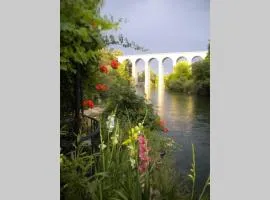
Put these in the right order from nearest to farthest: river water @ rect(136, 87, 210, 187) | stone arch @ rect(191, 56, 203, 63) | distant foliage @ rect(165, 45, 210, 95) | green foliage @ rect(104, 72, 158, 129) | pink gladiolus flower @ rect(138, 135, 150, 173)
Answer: pink gladiolus flower @ rect(138, 135, 150, 173) < river water @ rect(136, 87, 210, 187) < green foliage @ rect(104, 72, 158, 129) < distant foliage @ rect(165, 45, 210, 95) < stone arch @ rect(191, 56, 203, 63)

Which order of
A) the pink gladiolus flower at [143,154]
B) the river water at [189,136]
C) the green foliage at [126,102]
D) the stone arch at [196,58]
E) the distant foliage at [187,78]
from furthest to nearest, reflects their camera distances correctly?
the stone arch at [196,58]
the distant foliage at [187,78]
the green foliage at [126,102]
the river water at [189,136]
the pink gladiolus flower at [143,154]

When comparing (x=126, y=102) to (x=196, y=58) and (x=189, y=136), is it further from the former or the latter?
(x=196, y=58)

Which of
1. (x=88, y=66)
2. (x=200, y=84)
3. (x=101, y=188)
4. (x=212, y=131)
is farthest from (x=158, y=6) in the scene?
(x=200, y=84)

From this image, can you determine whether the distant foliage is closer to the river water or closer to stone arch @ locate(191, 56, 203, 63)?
stone arch @ locate(191, 56, 203, 63)

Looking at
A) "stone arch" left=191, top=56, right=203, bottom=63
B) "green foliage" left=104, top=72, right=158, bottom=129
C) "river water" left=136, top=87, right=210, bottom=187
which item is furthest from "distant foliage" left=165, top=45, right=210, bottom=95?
"green foliage" left=104, top=72, right=158, bottom=129

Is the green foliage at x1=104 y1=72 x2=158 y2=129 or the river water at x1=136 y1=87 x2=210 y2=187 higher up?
the green foliage at x1=104 y1=72 x2=158 y2=129

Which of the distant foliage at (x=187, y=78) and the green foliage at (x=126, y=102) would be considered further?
the distant foliage at (x=187, y=78)

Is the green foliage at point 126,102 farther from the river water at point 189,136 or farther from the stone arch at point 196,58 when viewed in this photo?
the stone arch at point 196,58

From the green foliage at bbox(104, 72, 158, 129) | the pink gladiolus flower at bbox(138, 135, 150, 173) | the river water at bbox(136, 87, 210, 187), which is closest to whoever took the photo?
the pink gladiolus flower at bbox(138, 135, 150, 173)

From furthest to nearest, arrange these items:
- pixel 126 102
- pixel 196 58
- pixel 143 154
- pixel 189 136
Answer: pixel 196 58 → pixel 189 136 → pixel 126 102 → pixel 143 154

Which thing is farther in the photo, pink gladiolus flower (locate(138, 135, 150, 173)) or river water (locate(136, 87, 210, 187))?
river water (locate(136, 87, 210, 187))

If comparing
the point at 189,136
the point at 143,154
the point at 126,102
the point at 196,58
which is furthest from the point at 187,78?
the point at 143,154

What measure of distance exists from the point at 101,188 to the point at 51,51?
982 mm

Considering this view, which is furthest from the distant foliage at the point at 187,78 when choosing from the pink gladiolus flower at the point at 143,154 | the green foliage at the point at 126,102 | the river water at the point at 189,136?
the pink gladiolus flower at the point at 143,154
